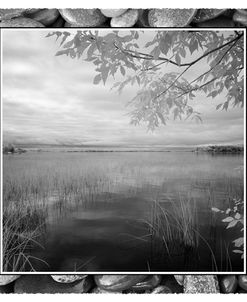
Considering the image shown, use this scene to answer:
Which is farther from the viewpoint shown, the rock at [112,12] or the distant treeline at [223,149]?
the distant treeline at [223,149]

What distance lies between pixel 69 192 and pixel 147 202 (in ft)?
1.54

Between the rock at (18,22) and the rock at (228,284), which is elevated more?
the rock at (18,22)

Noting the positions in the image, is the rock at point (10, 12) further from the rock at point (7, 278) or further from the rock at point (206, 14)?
the rock at point (7, 278)

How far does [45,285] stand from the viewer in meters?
1.97

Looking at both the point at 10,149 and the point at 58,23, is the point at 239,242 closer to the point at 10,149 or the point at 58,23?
the point at 10,149

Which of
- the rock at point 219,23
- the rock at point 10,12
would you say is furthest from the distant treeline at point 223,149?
the rock at point 10,12

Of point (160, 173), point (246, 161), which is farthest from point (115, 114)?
point (246, 161)

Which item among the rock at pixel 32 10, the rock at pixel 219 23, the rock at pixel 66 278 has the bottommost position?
the rock at pixel 66 278

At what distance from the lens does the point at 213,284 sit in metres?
1.93

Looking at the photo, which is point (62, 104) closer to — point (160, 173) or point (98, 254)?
point (160, 173)

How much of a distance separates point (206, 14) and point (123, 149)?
3.00 feet

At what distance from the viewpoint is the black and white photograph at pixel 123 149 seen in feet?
6.41

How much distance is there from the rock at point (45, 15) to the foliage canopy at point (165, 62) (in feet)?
0.27

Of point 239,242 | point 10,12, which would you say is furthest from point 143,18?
point 239,242
